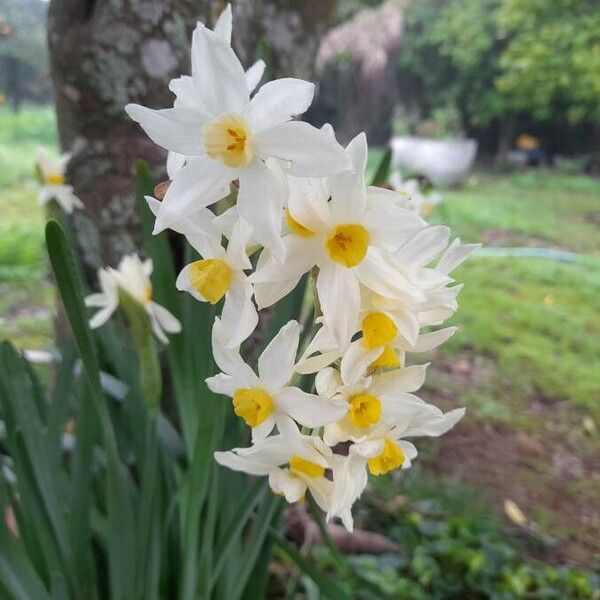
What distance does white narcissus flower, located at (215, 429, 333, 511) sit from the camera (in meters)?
0.41

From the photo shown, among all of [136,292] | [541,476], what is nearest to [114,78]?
[136,292]

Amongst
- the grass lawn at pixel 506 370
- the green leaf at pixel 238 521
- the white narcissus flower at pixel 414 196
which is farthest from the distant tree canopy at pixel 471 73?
the green leaf at pixel 238 521

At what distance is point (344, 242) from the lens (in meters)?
0.34

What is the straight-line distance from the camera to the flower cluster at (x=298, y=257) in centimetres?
32

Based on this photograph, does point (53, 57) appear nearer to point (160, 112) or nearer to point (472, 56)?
point (160, 112)

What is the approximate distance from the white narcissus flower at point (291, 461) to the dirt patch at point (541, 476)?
3.27ft

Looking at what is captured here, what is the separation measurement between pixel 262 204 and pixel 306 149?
3 centimetres

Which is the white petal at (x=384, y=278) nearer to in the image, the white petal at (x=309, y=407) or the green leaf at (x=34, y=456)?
the white petal at (x=309, y=407)

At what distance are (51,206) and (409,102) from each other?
7.18 meters

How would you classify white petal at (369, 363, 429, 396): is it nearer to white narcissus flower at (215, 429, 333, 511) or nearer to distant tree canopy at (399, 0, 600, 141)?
white narcissus flower at (215, 429, 333, 511)

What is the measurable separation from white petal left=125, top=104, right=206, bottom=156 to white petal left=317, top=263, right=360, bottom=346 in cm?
9

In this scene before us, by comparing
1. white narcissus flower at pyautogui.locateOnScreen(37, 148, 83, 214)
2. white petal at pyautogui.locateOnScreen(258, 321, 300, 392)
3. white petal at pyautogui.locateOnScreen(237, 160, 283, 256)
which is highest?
white petal at pyautogui.locateOnScreen(237, 160, 283, 256)

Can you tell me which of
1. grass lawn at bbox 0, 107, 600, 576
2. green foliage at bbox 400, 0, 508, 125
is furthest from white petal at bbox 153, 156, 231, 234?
Answer: green foliage at bbox 400, 0, 508, 125

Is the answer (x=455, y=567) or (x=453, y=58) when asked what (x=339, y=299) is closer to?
(x=455, y=567)
